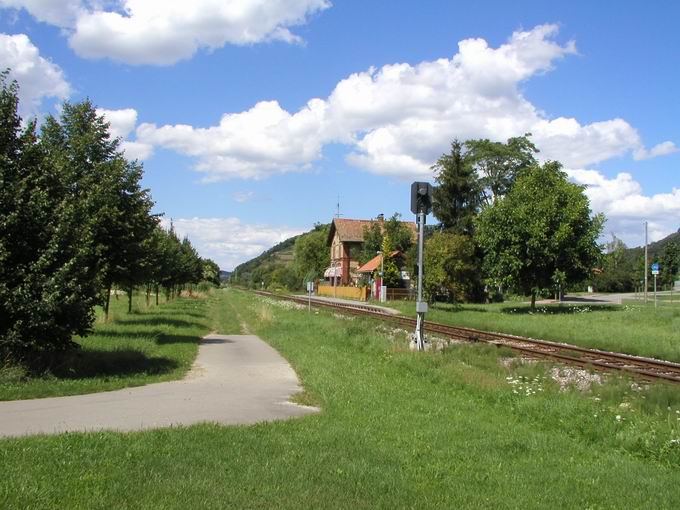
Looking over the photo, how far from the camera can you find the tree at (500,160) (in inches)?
2665

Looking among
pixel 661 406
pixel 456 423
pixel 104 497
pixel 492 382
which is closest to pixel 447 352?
pixel 492 382

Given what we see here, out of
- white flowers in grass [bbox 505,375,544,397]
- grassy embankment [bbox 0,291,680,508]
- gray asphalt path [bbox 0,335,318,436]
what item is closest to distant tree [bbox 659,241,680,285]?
white flowers in grass [bbox 505,375,544,397]

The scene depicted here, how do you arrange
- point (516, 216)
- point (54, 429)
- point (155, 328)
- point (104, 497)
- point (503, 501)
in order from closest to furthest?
point (104, 497), point (503, 501), point (54, 429), point (155, 328), point (516, 216)

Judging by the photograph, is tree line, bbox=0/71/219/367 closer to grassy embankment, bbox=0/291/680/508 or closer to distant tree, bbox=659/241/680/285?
grassy embankment, bbox=0/291/680/508

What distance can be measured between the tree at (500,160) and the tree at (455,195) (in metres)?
11.3

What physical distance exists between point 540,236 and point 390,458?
35062 mm

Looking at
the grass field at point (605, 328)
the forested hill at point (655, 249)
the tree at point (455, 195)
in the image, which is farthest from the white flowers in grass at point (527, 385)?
the forested hill at point (655, 249)

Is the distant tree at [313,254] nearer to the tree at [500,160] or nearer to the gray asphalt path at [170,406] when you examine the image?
the tree at [500,160]

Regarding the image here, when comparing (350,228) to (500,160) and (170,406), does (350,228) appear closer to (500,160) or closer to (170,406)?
(500,160)

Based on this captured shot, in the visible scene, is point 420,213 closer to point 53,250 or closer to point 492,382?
point 492,382

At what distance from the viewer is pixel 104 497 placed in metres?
4.94

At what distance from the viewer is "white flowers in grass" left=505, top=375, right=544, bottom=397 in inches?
408

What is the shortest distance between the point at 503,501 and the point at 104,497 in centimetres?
326

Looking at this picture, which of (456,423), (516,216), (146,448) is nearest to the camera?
(146,448)
